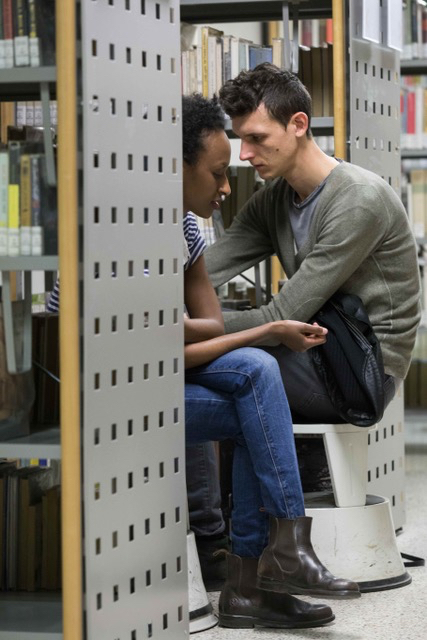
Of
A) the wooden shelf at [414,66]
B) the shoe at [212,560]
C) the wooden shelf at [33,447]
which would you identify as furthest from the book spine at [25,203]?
the wooden shelf at [414,66]

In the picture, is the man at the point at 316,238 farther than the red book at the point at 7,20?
Yes

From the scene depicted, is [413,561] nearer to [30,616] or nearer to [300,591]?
[300,591]

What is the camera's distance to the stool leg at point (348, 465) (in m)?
2.67

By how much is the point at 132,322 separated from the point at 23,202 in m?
0.27

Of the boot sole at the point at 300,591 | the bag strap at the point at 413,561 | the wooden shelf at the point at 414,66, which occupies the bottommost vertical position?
the bag strap at the point at 413,561

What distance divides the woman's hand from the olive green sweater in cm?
9

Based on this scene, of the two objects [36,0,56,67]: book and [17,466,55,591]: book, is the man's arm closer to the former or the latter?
[17,466,55,591]: book

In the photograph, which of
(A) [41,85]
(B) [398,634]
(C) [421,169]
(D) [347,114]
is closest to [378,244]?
(D) [347,114]

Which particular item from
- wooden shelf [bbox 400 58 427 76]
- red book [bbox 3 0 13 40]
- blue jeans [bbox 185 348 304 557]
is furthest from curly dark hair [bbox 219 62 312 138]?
wooden shelf [bbox 400 58 427 76]

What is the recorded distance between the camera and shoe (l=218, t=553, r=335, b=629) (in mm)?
2365

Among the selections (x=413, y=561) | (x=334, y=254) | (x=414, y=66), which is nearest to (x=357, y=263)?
(x=334, y=254)

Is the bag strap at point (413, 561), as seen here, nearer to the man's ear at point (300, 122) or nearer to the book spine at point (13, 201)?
the man's ear at point (300, 122)

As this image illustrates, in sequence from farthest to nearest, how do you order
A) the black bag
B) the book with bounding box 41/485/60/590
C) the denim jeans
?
the denim jeans, the black bag, the book with bounding box 41/485/60/590

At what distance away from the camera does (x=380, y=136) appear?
324 cm
